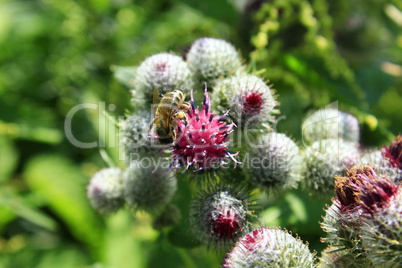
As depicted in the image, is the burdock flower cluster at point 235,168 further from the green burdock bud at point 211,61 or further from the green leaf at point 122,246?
the green leaf at point 122,246

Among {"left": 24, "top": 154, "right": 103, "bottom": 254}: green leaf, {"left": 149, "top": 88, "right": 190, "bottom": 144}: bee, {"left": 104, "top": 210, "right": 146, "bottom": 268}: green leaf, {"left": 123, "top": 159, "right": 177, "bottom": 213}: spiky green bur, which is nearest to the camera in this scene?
{"left": 149, "top": 88, "right": 190, "bottom": 144}: bee

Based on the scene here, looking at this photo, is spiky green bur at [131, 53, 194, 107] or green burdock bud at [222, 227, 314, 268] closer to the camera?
green burdock bud at [222, 227, 314, 268]

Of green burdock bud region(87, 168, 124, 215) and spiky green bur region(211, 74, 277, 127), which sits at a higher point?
spiky green bur region(211, 74, 277, 127)

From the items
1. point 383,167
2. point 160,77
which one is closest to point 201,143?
point 160,77

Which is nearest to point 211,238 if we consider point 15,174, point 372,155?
point 372,155

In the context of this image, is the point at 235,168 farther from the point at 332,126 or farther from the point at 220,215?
the point at 332,126

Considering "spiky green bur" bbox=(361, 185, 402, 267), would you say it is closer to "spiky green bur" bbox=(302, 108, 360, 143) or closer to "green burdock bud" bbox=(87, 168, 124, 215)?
"spiky green bur" bbox=(302, 108, 360, 143)

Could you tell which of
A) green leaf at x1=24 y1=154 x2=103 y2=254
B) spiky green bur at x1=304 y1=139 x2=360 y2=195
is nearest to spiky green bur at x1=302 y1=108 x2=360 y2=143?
spiky green bur at x1=304 y1=139 x2=360 y2=195
